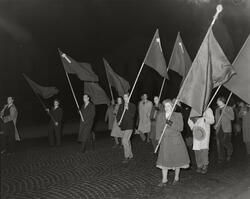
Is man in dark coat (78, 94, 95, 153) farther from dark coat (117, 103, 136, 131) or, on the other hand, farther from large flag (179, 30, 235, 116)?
large flag (179, 30, 235, 116)

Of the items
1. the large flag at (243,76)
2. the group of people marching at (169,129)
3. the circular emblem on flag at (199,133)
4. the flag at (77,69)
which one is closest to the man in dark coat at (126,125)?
the group of people marching at (169,129)

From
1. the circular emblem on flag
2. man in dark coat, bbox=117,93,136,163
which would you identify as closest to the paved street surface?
man in dark coat, bbox=117,93,136,163

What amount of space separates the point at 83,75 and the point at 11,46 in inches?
421

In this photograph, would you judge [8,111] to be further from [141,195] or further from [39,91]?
[141,195]

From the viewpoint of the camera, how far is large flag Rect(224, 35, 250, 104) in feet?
24.8

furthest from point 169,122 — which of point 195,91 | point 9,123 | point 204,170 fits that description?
point 9,123

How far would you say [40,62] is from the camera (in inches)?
869

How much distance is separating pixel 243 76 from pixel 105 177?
12.1 ft

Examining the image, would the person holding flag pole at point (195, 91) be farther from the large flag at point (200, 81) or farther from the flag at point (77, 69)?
the flag at point (77, 69)

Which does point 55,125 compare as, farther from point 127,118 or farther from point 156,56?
point 156,56

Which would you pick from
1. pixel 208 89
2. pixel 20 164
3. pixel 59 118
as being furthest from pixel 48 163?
pixel 208 89

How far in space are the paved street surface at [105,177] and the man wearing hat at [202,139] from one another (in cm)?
25

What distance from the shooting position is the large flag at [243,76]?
757cm

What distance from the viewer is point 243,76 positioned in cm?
760
